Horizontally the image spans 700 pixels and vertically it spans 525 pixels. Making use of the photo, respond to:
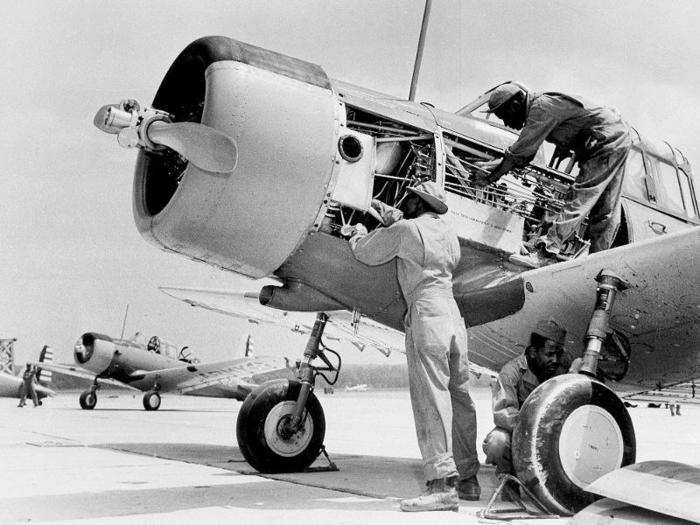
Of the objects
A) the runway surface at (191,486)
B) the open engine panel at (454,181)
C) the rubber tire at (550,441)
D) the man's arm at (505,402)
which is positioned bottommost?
the runway surface at (191,486)

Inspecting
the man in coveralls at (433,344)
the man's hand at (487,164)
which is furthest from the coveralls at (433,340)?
the man's hand at (487,164)

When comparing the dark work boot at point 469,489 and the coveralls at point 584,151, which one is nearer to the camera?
the dark work boot at point 469,489

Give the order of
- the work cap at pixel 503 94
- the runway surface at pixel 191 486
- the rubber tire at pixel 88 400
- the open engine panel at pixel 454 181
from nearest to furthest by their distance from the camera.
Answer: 1. the runway surface at pixel 191 486
2. the open engine panel at pixel 454 181
3. the work cap at pixel 503 94
4. the rubber tire at pixel 88 400

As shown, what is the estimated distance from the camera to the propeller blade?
374 cm

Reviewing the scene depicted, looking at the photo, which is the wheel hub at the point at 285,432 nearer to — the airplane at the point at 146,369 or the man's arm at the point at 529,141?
the man's arm at the point at 529,141

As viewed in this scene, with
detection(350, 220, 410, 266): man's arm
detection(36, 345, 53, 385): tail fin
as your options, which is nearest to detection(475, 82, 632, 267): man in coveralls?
detection(350, 220, 410, 266): man's arm

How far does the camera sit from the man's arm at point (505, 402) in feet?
15.4

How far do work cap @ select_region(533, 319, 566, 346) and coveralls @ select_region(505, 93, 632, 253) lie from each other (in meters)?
0.51

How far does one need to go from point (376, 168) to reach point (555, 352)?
1.76 metres

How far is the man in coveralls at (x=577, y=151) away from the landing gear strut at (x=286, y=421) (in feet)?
6.26

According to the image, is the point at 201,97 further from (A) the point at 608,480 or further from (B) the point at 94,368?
(B) the point at 94,368

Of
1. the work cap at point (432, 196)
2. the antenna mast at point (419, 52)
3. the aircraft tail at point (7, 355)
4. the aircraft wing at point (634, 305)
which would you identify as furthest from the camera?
the aircraft tail at point (7, 355)

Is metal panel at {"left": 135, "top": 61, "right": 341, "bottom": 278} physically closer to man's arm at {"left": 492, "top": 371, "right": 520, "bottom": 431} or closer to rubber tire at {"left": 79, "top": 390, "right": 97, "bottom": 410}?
man's arm at {"left": 492, "top": 371, "right": 520, "bottom": 431}

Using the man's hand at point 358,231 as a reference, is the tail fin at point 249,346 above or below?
above
